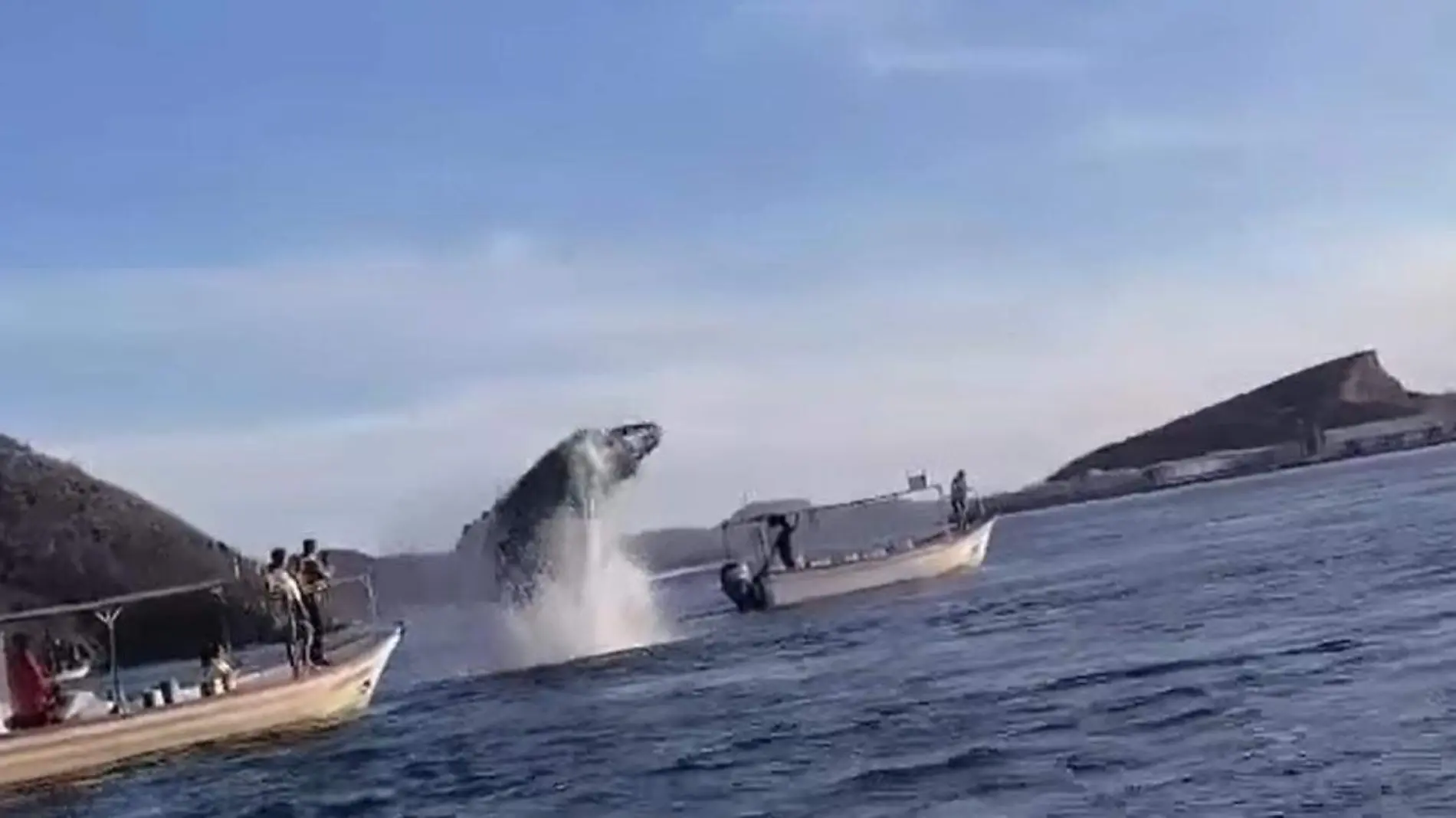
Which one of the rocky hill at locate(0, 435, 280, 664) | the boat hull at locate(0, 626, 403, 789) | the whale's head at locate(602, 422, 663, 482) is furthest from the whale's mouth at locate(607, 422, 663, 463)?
the rocky hill at locate(0, 435, 280, 664)

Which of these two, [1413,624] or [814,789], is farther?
[1413,624]

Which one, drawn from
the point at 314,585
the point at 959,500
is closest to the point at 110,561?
the point at 959,500

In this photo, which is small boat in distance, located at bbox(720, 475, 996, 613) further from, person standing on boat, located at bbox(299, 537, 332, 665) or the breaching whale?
person standing on boat, located at bbox(299, 537, 332, 665)

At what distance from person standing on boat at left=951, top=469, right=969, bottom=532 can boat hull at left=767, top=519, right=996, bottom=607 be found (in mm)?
863

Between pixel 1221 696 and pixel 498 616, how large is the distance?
33.1 metres

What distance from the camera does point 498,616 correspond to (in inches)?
2274

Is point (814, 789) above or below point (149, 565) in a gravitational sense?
below

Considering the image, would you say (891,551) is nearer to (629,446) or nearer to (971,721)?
(629,446)

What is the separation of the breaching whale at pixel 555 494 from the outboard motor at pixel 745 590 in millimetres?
6924

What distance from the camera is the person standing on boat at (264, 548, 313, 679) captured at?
4072 cm

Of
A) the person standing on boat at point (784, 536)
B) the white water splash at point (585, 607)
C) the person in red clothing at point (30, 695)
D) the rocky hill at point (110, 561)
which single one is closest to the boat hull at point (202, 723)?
the person in red clothing at point (30, 695)

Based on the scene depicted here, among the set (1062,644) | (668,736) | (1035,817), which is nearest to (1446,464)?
(1062,644)

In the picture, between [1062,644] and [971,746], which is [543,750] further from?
[1062,644]

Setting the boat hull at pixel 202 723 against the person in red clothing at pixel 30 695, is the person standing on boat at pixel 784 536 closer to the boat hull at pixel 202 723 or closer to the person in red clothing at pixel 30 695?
the boat hull at pixel 202 723
